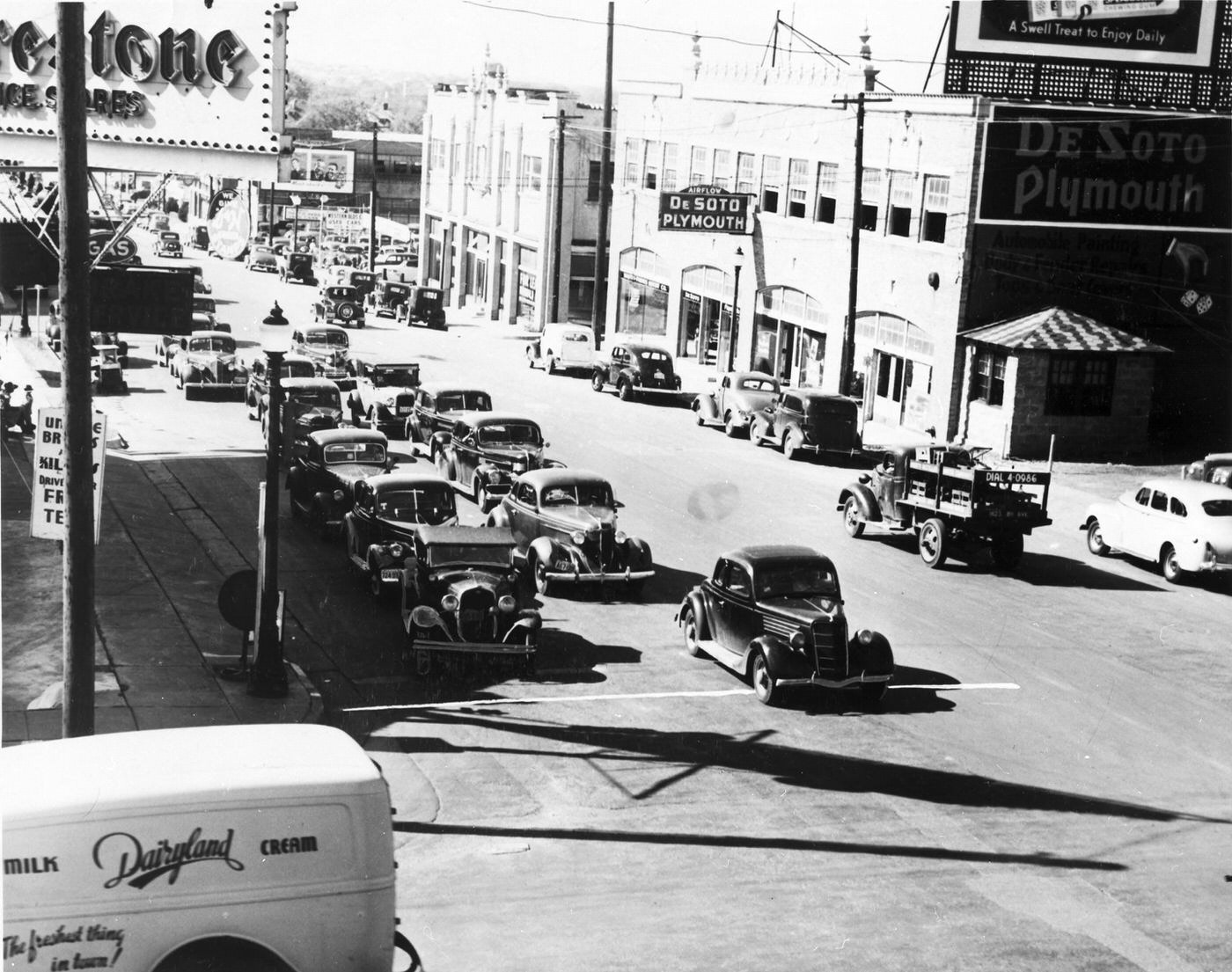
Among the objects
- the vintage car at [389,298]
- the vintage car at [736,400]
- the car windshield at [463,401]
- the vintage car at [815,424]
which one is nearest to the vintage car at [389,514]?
the car windshield at [463,401]

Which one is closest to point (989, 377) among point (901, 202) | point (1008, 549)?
point (901, 202)

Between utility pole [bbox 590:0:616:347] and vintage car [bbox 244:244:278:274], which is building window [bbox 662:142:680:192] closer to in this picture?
utility pole [bbox 590:0:616:347]

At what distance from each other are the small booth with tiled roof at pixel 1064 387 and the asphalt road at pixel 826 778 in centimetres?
1112

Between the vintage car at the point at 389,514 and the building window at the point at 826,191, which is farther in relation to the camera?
the building window at the point at 826,191

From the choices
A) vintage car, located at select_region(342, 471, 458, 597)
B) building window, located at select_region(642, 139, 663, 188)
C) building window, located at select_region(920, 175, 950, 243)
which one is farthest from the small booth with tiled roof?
building window, located at select_region(642, 139, 663, 188)

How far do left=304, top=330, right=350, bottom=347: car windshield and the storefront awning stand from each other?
1928 centimetres

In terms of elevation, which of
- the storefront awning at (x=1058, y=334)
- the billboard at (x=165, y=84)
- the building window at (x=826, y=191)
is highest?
the building window at (x=826, y=191)

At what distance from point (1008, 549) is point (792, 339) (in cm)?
2471

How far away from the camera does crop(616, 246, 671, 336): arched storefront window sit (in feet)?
193

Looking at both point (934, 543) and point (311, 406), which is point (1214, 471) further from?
point (311, 406)

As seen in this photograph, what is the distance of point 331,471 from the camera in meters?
27.5

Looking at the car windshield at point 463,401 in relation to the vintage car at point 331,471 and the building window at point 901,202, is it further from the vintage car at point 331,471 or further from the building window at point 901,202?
the building window at point 901,202

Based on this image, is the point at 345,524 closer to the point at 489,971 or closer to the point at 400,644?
the point at 400,644

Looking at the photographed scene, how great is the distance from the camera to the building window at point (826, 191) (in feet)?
155
